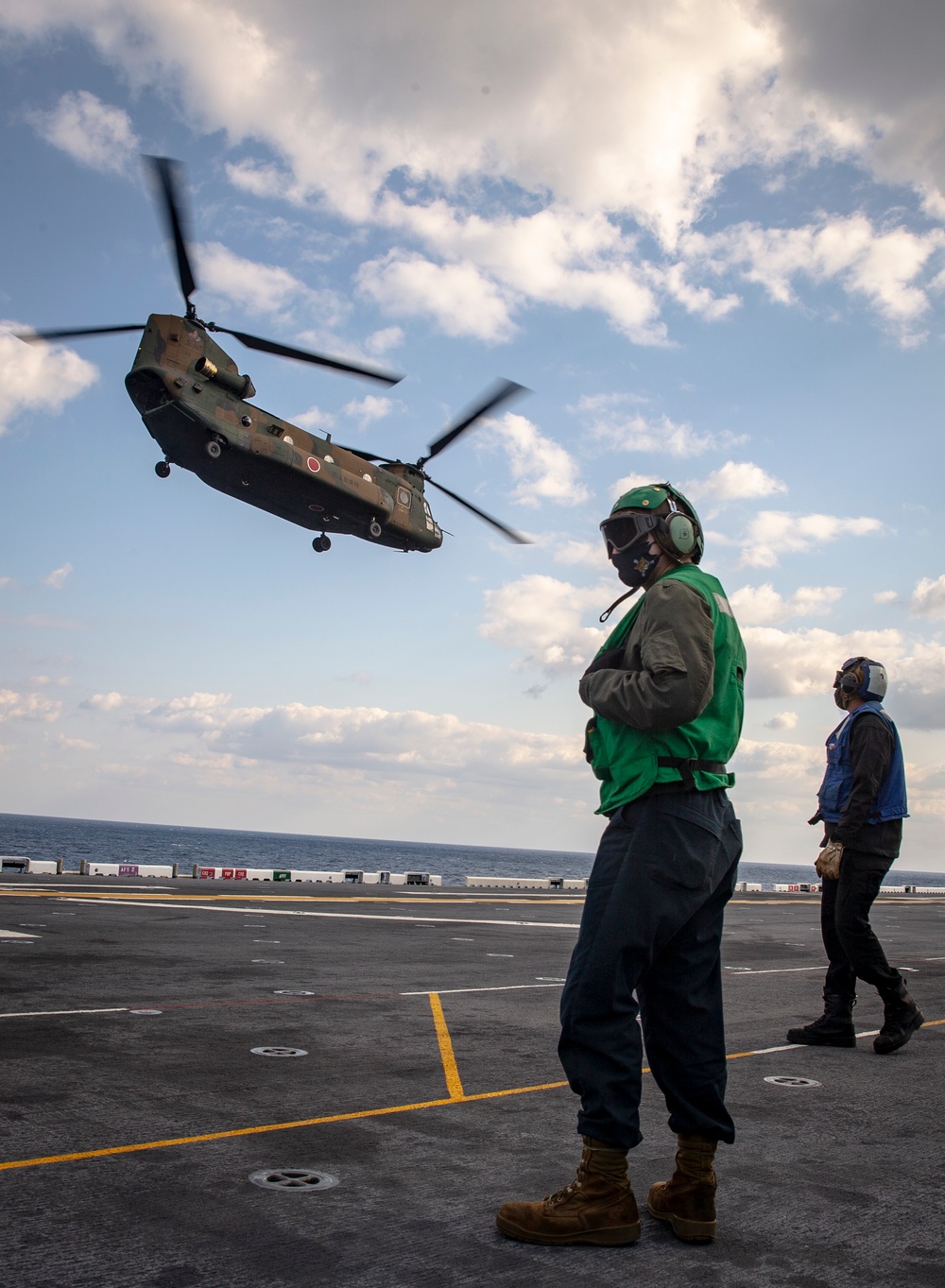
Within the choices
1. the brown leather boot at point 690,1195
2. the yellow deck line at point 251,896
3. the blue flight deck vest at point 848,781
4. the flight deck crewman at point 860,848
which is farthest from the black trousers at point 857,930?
the yellow deck line at point 251,896

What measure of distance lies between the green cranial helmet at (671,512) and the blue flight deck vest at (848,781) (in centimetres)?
357

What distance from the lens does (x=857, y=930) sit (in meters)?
6.40

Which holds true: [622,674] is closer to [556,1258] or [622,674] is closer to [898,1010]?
[556,1258]

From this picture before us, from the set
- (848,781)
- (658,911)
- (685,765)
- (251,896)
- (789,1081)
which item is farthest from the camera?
(251,896)

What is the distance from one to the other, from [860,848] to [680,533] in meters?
3.80

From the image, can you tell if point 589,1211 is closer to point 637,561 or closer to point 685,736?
point 685,736

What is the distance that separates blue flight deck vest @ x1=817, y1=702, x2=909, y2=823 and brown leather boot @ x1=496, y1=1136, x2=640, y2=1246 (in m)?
4.22

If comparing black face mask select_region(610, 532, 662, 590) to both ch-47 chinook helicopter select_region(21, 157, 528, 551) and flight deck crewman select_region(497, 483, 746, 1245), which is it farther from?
ch-47 chinook helicopter select_region(21, 157, 528, 551)

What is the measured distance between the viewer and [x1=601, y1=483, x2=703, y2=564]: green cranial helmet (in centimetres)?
Answer: 367

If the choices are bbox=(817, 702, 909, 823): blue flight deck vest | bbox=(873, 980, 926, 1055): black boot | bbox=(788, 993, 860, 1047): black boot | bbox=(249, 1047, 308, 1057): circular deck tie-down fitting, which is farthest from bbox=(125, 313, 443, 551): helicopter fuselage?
bbox=(873, 980, 926, 1055): black boot

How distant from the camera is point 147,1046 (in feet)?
16.8

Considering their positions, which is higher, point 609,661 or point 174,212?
point 174,212

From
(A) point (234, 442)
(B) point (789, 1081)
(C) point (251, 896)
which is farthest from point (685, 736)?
(A) point (234, 442)

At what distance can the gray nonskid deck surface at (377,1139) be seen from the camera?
2590 millimetres
